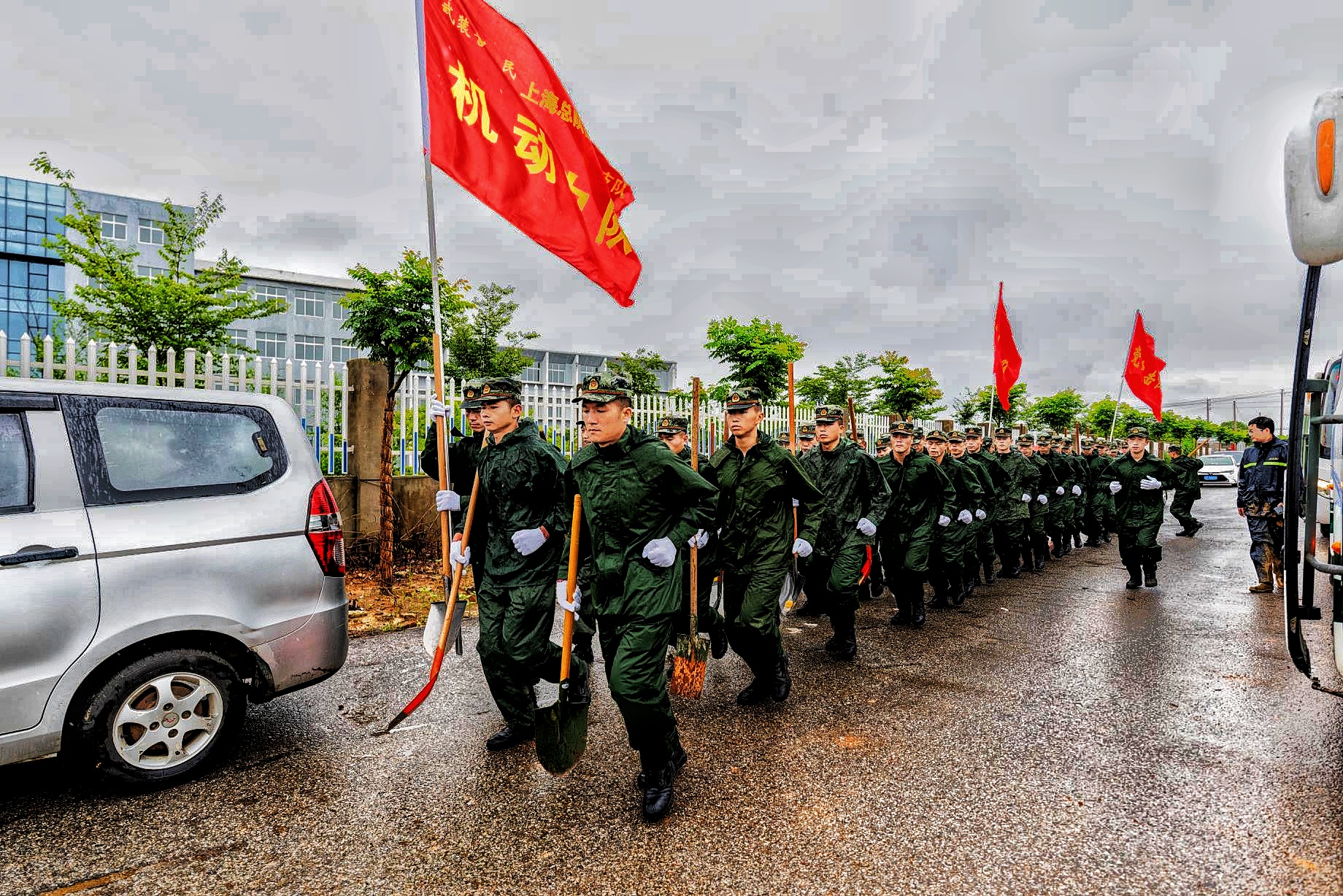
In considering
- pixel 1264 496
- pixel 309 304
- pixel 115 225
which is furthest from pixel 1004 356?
pixel 115 225

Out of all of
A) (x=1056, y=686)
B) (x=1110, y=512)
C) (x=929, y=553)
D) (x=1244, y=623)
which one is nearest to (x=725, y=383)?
(x=1110, y=512)

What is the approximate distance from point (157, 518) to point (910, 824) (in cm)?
360

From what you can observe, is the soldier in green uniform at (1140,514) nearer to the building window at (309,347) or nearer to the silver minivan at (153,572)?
the silver minivan at (153,572)

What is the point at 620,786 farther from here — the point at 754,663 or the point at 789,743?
the point at 754,663

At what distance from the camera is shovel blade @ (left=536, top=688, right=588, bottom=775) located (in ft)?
10.7

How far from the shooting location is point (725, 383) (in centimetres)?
1661

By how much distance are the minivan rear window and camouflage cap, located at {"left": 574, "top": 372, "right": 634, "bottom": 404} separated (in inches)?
65.6

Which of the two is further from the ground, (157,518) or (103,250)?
(103,250)

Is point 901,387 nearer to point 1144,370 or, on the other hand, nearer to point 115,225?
point 1144,370

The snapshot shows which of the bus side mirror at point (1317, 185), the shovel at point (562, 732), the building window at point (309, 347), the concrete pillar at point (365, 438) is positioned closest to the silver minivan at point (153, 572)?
the shovel at point (562, 732)

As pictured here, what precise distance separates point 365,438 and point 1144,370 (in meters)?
14.9

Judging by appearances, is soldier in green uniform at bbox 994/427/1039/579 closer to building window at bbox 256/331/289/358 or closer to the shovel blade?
the shovel blade

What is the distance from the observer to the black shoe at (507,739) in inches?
156

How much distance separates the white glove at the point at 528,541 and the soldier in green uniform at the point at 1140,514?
8.00 meters
